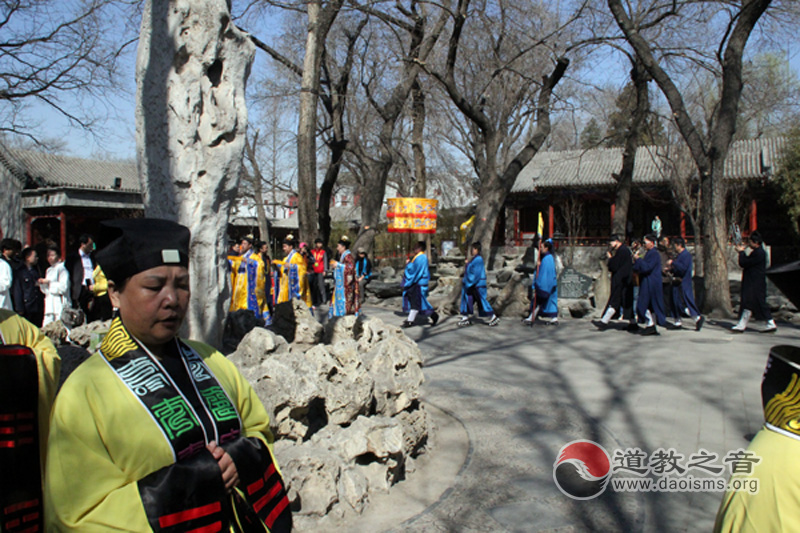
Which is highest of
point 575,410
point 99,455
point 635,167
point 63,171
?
point 63,171

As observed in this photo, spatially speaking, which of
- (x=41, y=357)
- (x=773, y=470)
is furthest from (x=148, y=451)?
(x=773, y=470)

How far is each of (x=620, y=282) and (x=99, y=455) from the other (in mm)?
10005

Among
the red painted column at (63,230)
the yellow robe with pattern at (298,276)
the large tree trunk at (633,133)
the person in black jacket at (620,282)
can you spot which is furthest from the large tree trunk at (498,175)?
the red painted column at (63,230)

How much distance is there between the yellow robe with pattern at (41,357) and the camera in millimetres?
2168

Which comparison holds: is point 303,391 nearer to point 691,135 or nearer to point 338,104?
point 691,135

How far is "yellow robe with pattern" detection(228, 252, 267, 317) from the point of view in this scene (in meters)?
9.83

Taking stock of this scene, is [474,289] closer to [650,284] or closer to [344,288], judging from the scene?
[344,288]

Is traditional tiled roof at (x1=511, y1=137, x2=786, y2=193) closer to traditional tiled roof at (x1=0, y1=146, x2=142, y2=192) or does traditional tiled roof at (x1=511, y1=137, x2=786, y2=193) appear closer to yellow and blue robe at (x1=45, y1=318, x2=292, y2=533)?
traditional tiled roof at (x1=0, y1=146, x2=142, y2=192)

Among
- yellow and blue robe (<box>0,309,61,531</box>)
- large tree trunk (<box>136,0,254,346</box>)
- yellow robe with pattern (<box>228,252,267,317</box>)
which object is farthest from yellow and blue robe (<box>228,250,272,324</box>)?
yellow and blue robe (<box>0,309,61,531</box>)

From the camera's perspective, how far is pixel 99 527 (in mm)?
1522

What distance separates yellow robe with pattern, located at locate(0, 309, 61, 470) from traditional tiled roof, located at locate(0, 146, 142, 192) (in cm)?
2723

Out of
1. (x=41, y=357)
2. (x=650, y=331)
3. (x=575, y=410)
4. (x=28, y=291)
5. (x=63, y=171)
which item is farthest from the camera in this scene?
(x=63, y=171)

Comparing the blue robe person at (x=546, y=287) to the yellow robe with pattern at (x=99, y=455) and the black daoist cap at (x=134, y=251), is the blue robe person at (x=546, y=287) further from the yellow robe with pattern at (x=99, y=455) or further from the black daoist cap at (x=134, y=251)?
the yellow robe with pattern at (x=99, y=455)

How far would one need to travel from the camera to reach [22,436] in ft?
6.74
